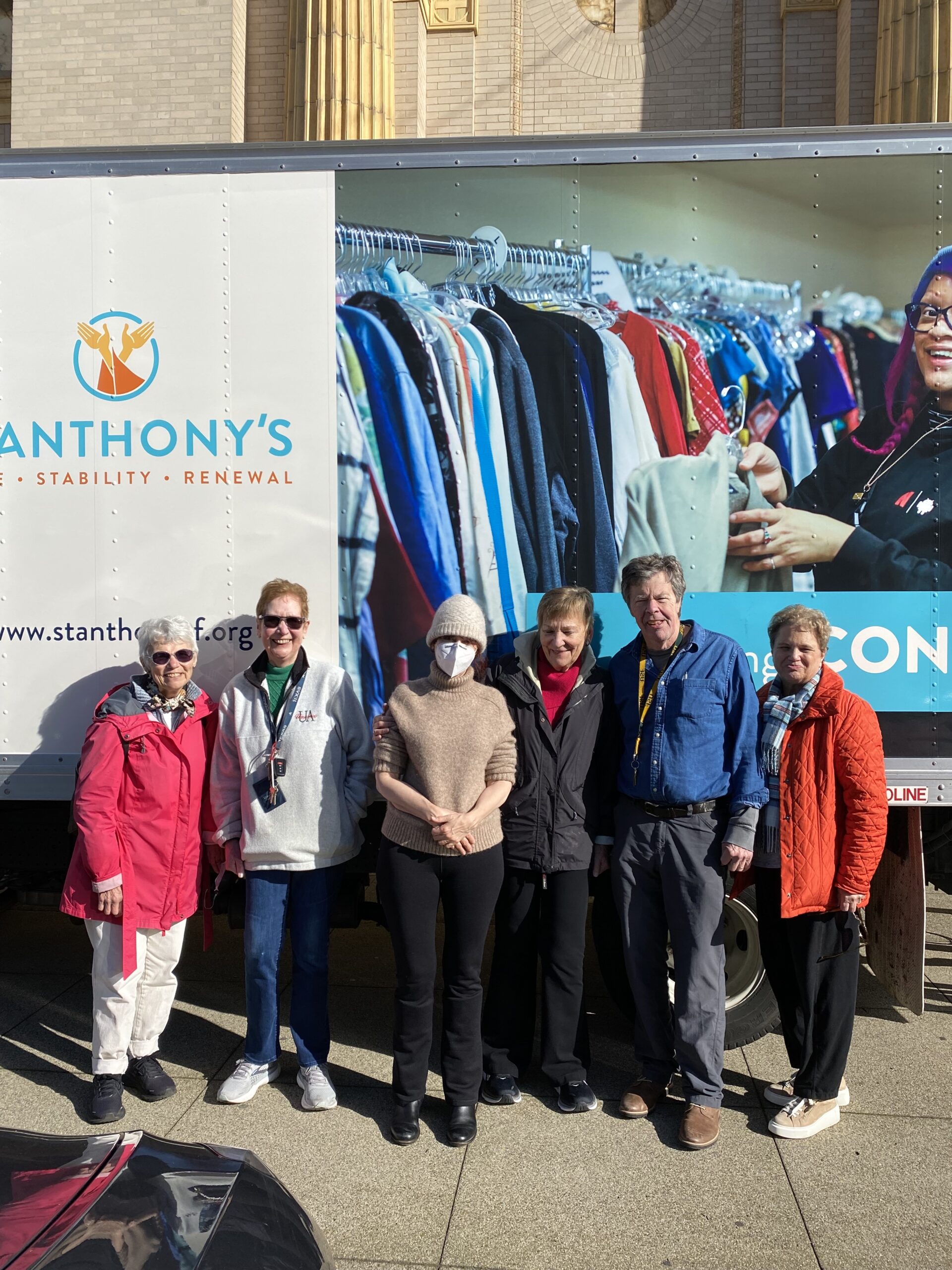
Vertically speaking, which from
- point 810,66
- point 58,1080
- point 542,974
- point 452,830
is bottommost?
point 58,1080

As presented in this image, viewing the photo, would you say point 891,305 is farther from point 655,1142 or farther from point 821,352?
point 655,1142

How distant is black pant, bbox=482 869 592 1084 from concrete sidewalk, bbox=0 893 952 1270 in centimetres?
21

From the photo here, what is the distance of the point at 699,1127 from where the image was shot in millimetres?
3352

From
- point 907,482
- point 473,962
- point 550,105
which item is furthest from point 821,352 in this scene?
point 550,105

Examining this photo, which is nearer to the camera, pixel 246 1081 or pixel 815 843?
pixel 815 843

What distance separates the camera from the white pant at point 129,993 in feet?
11.7

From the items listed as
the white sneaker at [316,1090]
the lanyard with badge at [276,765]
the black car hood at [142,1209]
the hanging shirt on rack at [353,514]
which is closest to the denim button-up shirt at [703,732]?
the hanging shirt on rack at [353,514]

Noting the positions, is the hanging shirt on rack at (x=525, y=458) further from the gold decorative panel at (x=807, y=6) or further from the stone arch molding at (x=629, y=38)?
the gold decorative panel at (x=807, y=6)

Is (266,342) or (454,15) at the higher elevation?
(454,15)

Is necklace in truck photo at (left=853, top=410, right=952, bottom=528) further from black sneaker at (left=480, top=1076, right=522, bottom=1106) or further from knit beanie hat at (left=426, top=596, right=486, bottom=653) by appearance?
black sneaker at (left=480, top=1076, right=522, bottom=1106)

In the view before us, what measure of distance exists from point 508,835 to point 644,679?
29.3 inches

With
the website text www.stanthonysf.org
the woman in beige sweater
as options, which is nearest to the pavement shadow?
the woman in beige sweater

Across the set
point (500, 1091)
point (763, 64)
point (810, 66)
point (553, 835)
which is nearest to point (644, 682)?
point (553, 835)

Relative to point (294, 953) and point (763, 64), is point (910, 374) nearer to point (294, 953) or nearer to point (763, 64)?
point (294, 953)
